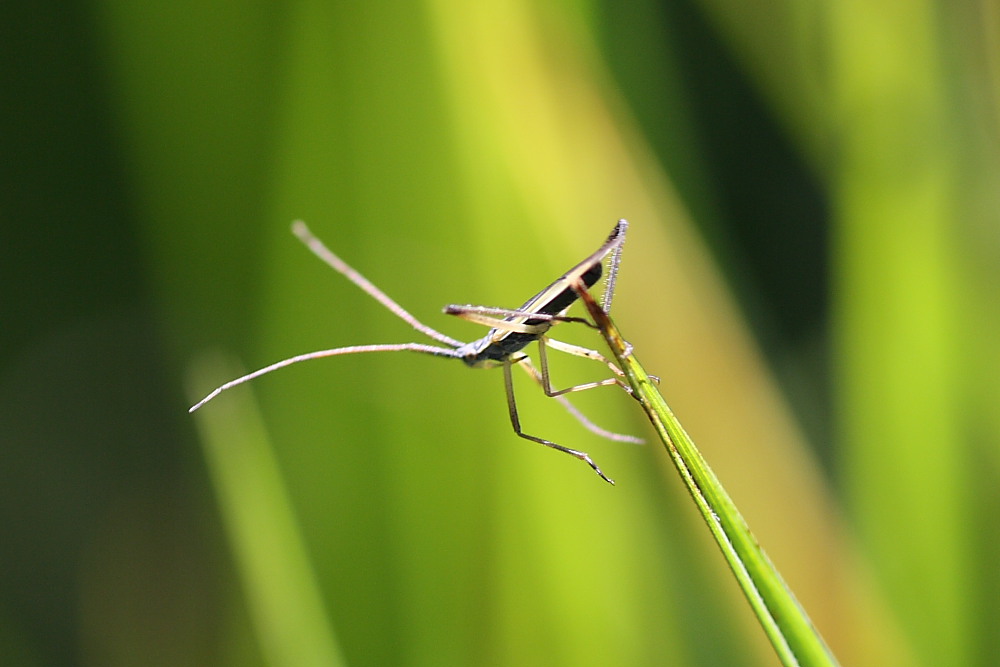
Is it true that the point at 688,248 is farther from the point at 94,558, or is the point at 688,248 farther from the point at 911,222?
the point at 94,558

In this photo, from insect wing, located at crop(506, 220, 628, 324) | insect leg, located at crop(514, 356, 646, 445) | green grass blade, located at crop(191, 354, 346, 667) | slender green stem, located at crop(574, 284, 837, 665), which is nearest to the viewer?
slender green stem, located at crop(574, 284, 837, 665)

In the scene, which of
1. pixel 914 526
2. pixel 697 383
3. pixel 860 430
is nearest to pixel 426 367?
pixel 697 383

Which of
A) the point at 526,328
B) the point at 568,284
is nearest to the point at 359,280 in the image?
the point at 526,328

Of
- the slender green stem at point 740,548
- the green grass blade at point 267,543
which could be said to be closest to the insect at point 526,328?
the green grass blade at point 267,543

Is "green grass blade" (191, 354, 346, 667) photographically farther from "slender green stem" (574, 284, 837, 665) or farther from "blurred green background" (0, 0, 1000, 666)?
"slender green stem" (574, 284, 837, 665)

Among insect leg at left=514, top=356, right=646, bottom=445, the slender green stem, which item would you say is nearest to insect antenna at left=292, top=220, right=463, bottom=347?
insect leg at left=514, top=356, right=646, bottom=445

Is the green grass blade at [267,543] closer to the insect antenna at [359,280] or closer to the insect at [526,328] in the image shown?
the insect at [526,328]
